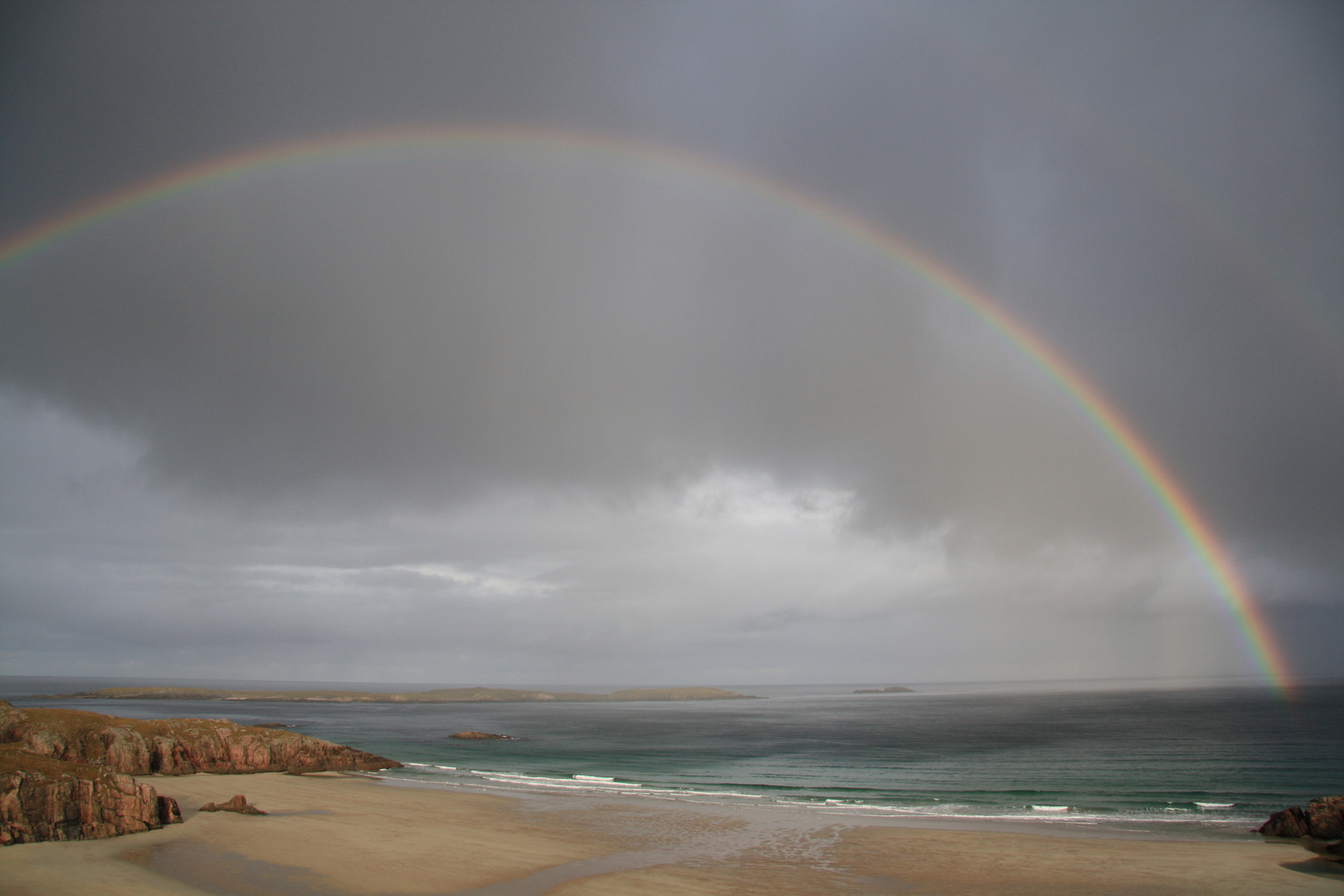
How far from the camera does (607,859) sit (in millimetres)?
25625

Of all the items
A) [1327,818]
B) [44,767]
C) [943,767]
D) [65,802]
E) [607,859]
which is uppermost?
[44,767]

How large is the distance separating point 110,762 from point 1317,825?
194 ft

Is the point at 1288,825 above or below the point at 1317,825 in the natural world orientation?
below

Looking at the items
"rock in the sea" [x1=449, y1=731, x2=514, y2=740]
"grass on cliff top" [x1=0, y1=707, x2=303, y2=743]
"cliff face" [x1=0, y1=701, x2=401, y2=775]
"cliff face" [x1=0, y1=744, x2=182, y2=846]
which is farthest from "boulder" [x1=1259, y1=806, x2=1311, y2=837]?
"rock in the sea" [x1=449, y1=731, x2=514, y2=740]

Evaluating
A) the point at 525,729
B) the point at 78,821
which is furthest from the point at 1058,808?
the point at 525,729

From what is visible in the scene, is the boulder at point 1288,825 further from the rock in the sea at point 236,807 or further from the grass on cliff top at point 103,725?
the grass on cliff top at point 103,725

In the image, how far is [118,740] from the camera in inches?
1586

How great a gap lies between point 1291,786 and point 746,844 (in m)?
42.0

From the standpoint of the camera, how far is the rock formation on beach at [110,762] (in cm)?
2272

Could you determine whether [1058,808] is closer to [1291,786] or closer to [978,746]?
[1291,786]

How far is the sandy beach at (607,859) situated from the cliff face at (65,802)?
0.78 metres

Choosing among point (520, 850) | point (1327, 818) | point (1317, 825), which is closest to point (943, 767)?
point (1317, 825)

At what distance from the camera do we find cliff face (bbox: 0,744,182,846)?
22094mm

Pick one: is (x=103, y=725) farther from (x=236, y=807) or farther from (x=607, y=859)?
(x=607, y=859)
